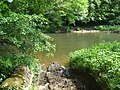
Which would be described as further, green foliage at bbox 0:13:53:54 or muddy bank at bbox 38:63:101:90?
muddy bank at bbox 38:63:101:90

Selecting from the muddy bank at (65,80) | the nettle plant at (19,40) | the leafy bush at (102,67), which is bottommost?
the muddy bank at (65,80)

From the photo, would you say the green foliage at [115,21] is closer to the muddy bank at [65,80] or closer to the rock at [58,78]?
the rock at [58,78]

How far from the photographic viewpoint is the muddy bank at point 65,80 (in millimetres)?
7223

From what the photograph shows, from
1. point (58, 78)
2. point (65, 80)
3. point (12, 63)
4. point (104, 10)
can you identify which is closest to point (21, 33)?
point (12, 63)

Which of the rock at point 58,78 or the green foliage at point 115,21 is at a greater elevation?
A: the rock at point 58,78

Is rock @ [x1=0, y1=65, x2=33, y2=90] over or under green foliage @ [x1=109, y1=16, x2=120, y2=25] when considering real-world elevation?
over

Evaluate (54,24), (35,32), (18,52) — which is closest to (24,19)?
(35,32)

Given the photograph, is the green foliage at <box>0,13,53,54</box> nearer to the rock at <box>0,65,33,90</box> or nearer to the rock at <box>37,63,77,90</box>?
the rock at <box>0,65,33,90</box>

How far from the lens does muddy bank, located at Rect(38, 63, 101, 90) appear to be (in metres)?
7.22

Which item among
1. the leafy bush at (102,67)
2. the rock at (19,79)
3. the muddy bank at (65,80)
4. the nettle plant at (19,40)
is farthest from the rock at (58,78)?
the rock at (19,79)

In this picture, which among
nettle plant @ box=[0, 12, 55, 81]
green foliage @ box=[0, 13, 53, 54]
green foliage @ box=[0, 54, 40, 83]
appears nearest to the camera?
green foliage @ box=[0, 54, 40, 83]

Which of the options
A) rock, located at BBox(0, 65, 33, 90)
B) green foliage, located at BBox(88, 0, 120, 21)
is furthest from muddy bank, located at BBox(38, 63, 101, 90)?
green foliage, located at BBox(88, 0, 120, 21)

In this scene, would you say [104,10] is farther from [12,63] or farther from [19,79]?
[19,79]

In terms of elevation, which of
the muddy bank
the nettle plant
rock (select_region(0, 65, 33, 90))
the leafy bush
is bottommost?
Answer: the muddy bank
